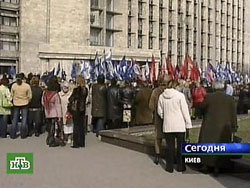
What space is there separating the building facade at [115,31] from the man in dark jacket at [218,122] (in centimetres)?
3942

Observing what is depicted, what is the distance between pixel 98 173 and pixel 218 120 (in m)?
2.58

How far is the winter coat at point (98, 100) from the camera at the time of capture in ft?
52.5

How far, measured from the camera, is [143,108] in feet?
54.7

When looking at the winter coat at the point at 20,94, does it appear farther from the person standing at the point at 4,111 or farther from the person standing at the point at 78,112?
the person standing at the point at 78,112

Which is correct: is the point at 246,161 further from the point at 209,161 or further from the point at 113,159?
the point at 113,159

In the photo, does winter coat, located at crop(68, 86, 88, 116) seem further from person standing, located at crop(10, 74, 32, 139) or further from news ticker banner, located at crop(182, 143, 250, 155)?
news ticker banner, located at crop(182, 143, 250, 155)

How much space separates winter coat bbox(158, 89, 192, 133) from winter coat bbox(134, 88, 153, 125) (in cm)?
635

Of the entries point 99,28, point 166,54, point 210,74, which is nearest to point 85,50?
point 99,28

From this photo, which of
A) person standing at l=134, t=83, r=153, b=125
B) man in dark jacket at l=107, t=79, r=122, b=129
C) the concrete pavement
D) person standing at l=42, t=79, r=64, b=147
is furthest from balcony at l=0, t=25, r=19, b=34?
the concrete pavement

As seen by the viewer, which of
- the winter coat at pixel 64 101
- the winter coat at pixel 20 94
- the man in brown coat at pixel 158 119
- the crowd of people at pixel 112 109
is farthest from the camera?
the winter coat at pixel 20 94

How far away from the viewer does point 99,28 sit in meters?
59.8

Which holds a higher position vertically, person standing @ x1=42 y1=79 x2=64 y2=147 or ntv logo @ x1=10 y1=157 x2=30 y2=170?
person standing @ x1=42 y1=79 x2=64 y2=147

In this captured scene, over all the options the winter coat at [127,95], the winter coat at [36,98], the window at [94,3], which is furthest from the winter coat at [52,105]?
the window at [94,3]

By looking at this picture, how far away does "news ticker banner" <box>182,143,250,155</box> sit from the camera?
9.31 m
